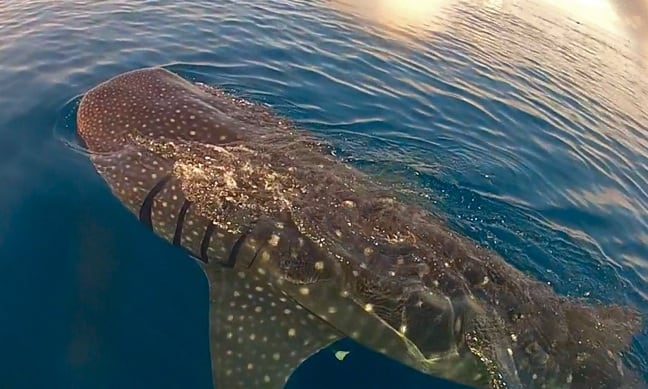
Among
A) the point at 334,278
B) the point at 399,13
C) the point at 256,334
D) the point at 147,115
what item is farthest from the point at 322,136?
the point at 399,13

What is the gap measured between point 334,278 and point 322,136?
12.1ft

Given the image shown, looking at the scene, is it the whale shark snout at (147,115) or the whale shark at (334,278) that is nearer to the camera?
the whale shark at (334,278)

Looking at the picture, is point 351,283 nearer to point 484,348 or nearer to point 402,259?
point 402,259

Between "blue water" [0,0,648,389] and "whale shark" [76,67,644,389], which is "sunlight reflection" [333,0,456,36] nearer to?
"blue water" [0,0,648,389]

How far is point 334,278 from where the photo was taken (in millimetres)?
5555

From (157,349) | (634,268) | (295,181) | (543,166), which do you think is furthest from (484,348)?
(543,166)

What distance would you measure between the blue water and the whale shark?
1.18 feet

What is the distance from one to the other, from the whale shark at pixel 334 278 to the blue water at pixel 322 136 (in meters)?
0.36

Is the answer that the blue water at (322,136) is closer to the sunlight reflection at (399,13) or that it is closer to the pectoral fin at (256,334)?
the sunlight reflection at (399,13)

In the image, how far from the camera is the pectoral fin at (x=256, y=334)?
521 centimetres

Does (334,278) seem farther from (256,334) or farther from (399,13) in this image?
(399,13)

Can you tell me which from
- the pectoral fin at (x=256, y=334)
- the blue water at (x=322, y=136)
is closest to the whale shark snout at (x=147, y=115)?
the blue water at (x=322, y=136)

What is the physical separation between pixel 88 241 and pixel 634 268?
705 centimetres

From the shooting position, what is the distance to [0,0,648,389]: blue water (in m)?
5.66
